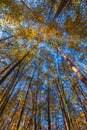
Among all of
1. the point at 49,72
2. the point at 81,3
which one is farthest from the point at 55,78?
the point at 81,3

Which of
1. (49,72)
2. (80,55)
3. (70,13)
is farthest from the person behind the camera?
(49,72)

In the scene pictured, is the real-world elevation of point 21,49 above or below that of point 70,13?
below

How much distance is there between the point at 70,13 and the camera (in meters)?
6.96

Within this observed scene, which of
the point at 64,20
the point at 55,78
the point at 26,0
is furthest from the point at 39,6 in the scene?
the point at 55,78

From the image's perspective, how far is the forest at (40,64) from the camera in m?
7.94

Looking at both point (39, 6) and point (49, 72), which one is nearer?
point (39, 6)

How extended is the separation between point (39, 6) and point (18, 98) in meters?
6.33

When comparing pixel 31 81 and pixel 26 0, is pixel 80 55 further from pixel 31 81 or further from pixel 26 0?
pixel 26 0

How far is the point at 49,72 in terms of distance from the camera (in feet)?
37.6

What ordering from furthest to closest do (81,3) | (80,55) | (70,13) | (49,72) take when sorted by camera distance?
1. (49,72)
2. (80,55)
3. (70,13)
4. (81,3)

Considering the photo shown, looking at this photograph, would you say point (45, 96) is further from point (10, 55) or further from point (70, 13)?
point (70, 13)

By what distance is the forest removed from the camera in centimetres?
794

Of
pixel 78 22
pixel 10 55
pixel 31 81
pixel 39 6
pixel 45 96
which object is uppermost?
pixel 39 6

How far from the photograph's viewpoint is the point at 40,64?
37.7ft
